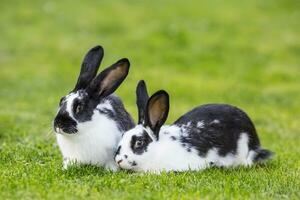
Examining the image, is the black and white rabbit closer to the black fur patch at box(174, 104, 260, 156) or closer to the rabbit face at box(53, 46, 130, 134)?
the black fur patch at box(174, 104, 260, 156)

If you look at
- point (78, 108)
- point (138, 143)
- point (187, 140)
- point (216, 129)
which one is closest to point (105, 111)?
point (78, 108)

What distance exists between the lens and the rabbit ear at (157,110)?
28.0 ft

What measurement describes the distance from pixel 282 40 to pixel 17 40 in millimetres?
10022

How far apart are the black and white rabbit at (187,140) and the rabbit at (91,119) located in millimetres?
206

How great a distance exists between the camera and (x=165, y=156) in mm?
8523

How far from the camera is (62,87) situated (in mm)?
19953

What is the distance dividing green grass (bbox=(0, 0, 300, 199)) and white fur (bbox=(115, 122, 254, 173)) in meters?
0.22

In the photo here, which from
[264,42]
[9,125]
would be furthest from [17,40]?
[9,125]

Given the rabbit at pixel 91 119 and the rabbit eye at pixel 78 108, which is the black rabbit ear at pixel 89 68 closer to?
the rabbit at pixel 91 119

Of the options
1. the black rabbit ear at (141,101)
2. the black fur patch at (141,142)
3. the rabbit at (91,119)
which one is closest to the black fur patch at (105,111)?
the rabbit at (91,119)

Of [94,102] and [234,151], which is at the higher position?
[94,102]

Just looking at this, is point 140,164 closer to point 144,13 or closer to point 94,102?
point 94,102

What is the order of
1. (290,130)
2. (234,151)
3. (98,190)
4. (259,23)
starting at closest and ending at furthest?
(98,190), (234,151), (290,130), (259,23)

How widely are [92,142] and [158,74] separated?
45.5ft
